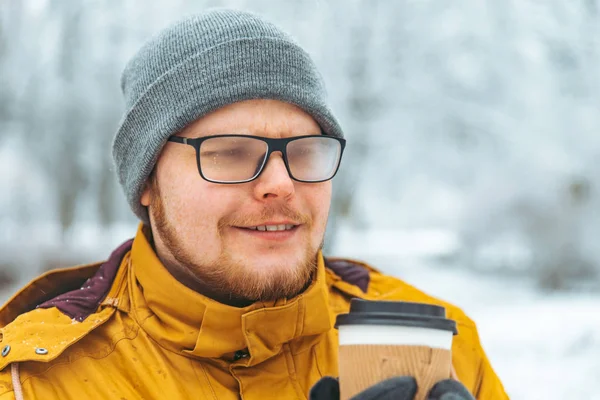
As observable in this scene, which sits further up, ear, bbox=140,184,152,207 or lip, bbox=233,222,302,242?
ear, bbox=140,184,152,207

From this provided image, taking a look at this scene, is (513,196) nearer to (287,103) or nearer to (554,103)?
(554,103)

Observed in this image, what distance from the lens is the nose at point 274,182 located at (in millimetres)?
1721

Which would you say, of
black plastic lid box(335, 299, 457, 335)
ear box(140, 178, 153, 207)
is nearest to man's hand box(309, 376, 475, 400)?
black plastic lid box(335, 299, 457, 335)

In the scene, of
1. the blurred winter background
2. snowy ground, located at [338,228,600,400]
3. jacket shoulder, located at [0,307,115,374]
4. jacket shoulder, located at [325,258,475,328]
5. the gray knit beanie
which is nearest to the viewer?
jacket shoulder, located at [0,307,115,374]

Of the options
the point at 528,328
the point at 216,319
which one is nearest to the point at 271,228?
the point at 216,319

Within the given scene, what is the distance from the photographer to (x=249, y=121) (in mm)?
1791

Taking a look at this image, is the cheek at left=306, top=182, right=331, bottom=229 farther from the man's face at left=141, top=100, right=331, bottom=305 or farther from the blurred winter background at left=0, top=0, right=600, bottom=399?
the blurred winter background at left=0, top=0, right=600, bottom=399

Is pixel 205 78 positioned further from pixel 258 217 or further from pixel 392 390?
pixel 392 390

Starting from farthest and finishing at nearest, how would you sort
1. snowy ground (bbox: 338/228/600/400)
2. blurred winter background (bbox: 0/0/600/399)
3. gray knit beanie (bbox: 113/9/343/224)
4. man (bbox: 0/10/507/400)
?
blurred winter background (bbox: 0/0/600/399), snowy ground (bbox: 338/228/600/400), gray knit beanie (bbox: 113/9/343/224), man (bbox: 0/10/507/400)

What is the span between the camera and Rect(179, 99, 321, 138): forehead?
1785 millimetres

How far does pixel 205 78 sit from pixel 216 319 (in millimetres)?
689

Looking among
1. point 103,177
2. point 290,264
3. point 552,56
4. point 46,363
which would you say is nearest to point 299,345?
point 290,264

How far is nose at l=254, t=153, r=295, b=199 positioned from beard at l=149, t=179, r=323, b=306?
4 centimetres

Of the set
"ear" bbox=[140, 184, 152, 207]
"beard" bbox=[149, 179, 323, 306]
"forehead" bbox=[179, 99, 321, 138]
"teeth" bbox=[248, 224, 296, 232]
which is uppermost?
"forehead" bbox=[179, 99, 321, 138]
